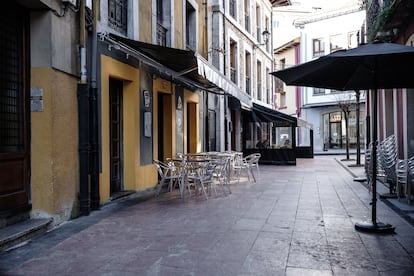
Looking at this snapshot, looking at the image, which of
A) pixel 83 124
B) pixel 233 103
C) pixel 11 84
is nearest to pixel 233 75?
pixel 233 103

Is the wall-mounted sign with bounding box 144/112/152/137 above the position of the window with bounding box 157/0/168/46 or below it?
below

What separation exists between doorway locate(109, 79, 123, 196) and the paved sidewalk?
40.3 inches

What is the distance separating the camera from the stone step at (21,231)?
4.50 meters

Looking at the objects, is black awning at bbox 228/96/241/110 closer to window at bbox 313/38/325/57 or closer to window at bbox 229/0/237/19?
window at bbox 229/0/237/19

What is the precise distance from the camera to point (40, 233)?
5.15 metres

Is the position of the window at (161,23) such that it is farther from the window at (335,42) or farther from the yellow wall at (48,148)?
the window at (335,42)

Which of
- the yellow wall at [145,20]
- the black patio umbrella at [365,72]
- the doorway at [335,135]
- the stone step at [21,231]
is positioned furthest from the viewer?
the doorway at [335,135]

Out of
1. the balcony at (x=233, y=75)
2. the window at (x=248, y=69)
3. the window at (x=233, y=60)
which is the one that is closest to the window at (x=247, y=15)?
the window at (x=248, y=69)

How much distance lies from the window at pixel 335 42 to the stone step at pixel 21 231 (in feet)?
97.9

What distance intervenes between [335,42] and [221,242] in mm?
30134

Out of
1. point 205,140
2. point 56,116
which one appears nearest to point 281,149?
point 205,140

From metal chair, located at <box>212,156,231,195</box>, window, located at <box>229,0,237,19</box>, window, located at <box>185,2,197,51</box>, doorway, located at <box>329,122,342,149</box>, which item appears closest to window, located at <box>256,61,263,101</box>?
window, located at <box>229,0,237,19</box>

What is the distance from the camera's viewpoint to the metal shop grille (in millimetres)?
5191

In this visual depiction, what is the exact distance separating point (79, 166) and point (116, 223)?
1178 mm
